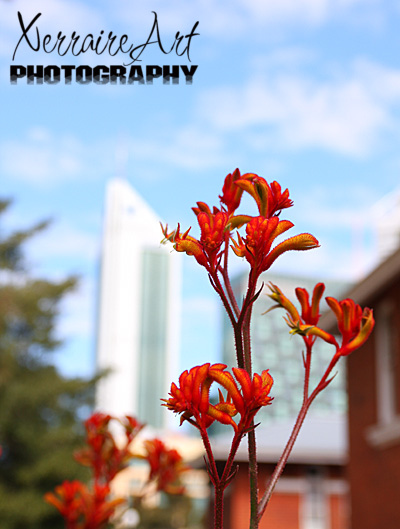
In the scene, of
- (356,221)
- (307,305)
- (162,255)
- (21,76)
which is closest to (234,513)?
(21,76)

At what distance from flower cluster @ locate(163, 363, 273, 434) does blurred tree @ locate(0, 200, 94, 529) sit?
788 inches

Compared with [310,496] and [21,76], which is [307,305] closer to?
[21,76]

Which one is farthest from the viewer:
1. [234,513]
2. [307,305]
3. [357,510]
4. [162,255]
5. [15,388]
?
[162,255]

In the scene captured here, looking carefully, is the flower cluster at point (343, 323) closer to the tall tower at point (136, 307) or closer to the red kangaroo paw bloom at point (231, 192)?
the red kangaroo paw bloom at point (231, 192)

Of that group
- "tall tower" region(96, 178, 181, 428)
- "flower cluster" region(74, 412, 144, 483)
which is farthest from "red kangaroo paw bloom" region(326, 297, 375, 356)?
"tall tower" region(96, 178, 181, 428)

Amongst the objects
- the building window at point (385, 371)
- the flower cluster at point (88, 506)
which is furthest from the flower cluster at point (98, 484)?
the building window at point (385, 371)

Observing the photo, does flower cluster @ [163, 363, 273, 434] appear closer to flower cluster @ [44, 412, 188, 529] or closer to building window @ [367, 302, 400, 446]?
flower cluster @ [44, 412, 188, 529]

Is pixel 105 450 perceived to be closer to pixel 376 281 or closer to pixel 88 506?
pixel 88 506

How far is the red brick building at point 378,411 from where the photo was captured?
10.8m

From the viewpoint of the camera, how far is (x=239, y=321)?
1399mm

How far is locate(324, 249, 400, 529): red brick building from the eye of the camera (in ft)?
35.3

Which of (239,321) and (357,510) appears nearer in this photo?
(239,321)

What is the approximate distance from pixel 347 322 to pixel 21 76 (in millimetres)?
2348

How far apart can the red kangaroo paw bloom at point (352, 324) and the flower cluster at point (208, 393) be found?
0.66ft
